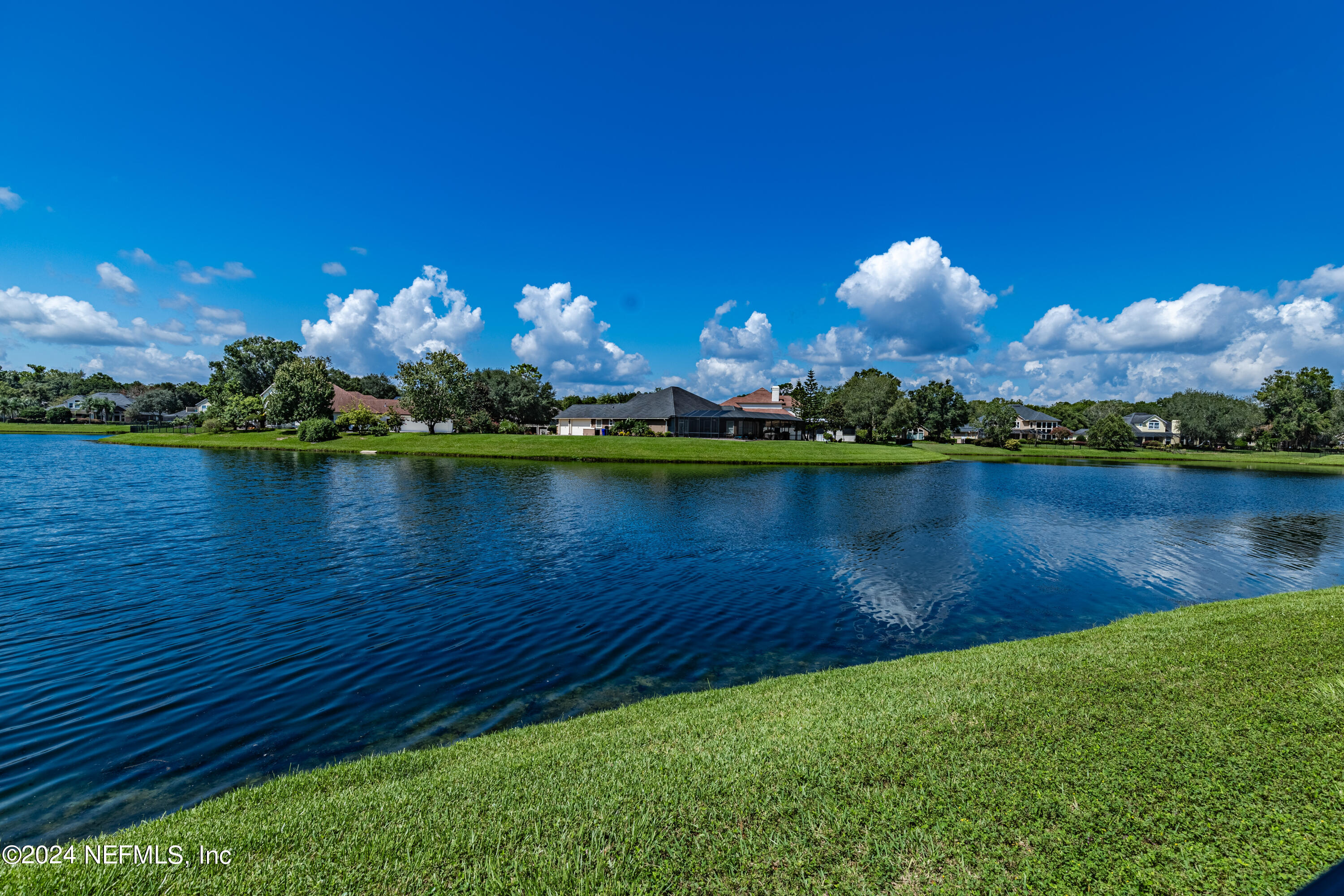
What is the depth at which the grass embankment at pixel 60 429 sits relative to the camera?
9419 centimetres

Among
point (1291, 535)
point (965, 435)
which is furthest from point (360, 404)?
point (965, 435)

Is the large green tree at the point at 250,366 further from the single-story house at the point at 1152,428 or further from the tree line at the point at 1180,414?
the single-story house at the point at 1152,428

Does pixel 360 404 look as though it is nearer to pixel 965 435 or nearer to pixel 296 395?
pixel 296 395

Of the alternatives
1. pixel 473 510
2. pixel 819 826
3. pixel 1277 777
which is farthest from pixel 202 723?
pixel 473 510

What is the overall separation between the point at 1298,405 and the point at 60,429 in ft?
979

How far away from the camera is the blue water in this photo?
6.54 m

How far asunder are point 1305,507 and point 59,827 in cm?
6767

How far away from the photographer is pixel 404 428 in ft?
324

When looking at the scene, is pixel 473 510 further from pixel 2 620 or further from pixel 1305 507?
pixel 1305 507

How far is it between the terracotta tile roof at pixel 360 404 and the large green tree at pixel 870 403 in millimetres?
103678

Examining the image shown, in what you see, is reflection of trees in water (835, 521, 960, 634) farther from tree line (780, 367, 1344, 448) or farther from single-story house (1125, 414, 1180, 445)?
single-story house (1125, 414, 1180, 445)

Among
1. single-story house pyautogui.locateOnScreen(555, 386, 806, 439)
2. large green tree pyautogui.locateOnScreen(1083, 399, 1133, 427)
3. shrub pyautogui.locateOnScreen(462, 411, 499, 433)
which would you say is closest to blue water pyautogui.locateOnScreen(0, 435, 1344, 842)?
single-story house pyautogui.locateOnScreen(555, 386, 806, 439)

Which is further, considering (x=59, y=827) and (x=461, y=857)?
(x=59, y=827)

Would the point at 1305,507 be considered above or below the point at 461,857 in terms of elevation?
below
